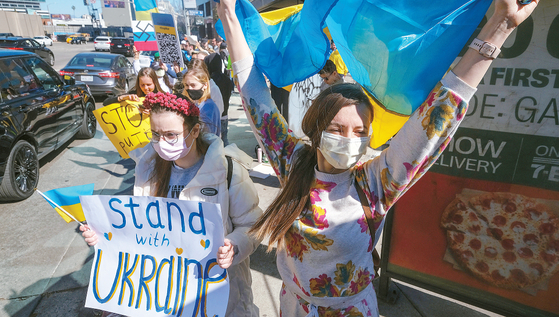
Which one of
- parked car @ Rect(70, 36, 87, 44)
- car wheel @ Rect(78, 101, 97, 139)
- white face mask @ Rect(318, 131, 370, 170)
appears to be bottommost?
parked car @ Rect(70, 36, 87, 44)

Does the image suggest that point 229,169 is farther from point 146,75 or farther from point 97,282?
point 146,75

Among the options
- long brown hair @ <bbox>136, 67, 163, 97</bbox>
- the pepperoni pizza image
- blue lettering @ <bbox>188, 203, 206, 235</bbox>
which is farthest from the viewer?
long brown hair @ <bbox>136, 67, 163, 97</bbox>

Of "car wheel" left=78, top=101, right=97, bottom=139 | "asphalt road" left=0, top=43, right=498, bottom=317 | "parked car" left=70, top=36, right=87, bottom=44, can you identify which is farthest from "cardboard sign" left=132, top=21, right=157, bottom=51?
"parked car" left=70, top=36, right=87, bottom=44

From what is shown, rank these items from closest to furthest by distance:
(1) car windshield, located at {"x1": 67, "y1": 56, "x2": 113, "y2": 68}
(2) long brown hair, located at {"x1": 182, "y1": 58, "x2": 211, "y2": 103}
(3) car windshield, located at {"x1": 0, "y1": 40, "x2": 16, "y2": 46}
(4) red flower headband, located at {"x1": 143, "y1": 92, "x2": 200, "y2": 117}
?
(4) red flower headband, located at {"x1": 143, "y1": 92, "x2": 200, "y2": 117}, (2) long brown hair, located at {"x1": 182, "y1": 58, "x2": 211, "y2": 103}, (1) car windshield, located at {"x1": 67, "y1": 56, "x2": 113, "y2": 68}, (3) car windshield, located at {"x1": 0, "y1": 40, "x2": 16, "y2": 46}

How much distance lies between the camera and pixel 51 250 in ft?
11.9

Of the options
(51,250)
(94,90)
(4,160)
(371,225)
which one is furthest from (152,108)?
(94,90)

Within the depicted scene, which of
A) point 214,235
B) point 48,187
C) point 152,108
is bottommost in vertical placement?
point 48,187

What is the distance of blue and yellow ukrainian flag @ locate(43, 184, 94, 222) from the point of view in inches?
69.3

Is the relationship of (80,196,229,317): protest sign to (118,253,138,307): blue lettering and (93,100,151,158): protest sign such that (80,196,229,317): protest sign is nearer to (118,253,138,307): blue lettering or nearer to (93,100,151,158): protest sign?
(118,253,138,307): blue lettering

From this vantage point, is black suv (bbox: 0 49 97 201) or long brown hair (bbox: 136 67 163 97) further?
long brown hair (bbox: 136 67 163 97)

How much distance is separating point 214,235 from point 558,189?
77.8 inches

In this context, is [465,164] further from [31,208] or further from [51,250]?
[31,208]

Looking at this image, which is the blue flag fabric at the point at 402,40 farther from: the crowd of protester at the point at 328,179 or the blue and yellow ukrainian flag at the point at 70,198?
the blue and yellow ukrainian flag at the point at 70,198

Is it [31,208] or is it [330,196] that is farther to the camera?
[31,208]
